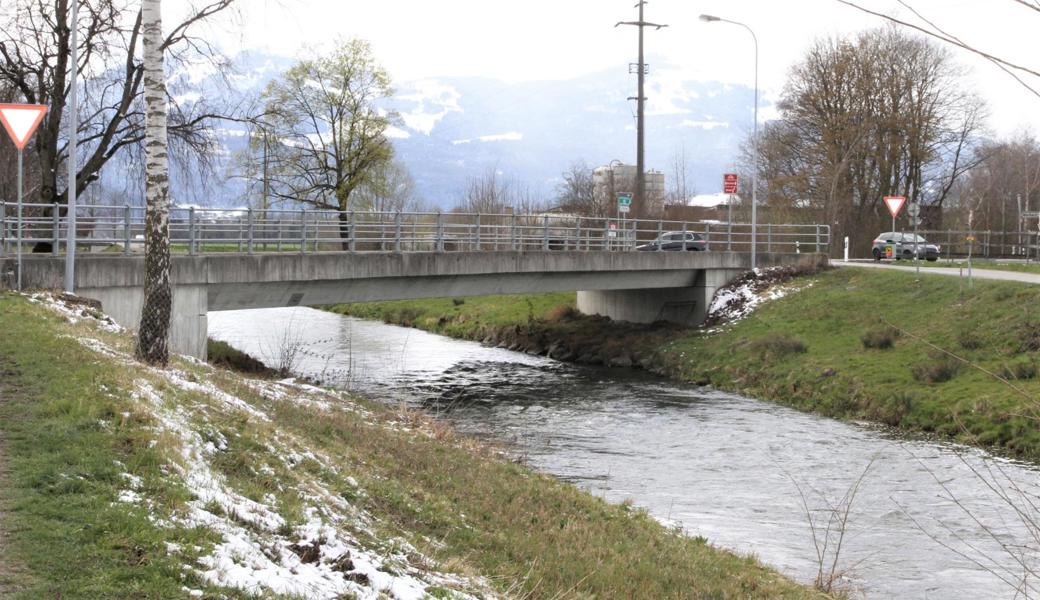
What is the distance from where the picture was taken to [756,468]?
57.5ft

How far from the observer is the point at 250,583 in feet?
20.1

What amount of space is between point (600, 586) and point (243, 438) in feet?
12.6

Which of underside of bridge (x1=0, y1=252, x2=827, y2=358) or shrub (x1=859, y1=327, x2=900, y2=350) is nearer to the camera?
underside of bridge (x1=0, y1=252, x2=827, y2=358)

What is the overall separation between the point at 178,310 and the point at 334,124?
88.9 ft

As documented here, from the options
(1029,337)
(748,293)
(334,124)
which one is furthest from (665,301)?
(334,124)

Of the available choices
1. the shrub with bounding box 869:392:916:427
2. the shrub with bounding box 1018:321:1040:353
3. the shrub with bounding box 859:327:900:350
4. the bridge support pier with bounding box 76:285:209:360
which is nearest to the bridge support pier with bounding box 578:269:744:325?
the shrub with bounding box 859:327:900:350

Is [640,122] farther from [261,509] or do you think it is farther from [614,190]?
[261,509]

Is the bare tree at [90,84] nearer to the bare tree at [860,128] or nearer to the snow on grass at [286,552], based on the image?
the snow on grass at [286,552]

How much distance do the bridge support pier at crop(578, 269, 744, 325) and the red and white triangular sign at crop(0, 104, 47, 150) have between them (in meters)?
24.5

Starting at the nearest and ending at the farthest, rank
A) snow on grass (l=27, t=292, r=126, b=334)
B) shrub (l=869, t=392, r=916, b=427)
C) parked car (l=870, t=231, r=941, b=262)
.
A: snow on grass (l=27, t=292, r=126, b=334)
shrub (l=869, t=392, r=916, b=427)
parked car (l=870, t=231, r=941, b=262)

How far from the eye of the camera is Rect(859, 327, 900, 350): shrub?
2766cm

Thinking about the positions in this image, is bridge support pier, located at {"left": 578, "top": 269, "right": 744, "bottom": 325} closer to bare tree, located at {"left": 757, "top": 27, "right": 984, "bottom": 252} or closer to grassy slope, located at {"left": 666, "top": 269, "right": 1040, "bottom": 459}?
grassy slope, located at {"left": 666, "top": 269, "right": 1040, "bottom": 459}

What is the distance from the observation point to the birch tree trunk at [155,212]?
43.2ft

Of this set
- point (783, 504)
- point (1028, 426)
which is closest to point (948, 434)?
point (1028, 426)
